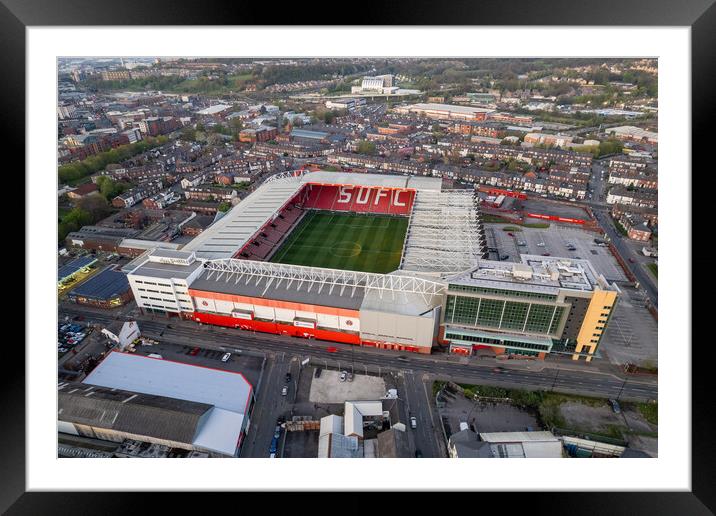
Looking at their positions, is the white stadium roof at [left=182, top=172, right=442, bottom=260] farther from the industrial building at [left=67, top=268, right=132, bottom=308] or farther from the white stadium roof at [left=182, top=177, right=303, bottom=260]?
the industrial building at [left=67, top=268, right=132, bottom=308]

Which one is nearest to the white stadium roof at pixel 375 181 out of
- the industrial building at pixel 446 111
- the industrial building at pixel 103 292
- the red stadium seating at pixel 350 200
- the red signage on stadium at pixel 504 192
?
the red stadium seating at pixel 350 200

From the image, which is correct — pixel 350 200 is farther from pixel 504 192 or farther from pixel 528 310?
pixel 528 310

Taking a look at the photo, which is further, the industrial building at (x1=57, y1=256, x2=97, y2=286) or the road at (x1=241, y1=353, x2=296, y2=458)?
the industrial building at (x1=57, y1=256, x2=97, y2=286)

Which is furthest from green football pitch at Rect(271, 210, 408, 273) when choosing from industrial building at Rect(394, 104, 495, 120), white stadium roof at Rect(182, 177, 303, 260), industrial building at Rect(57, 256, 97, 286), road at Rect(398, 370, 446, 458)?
industrial building at Rect(394, 104, 495, 120)

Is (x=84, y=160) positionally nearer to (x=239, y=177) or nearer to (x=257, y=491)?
(x=239, y=177)

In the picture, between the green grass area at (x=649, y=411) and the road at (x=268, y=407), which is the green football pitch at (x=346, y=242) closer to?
the road at (x=268, y=407)

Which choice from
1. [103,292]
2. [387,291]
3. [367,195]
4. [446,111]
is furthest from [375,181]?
[446,111]
